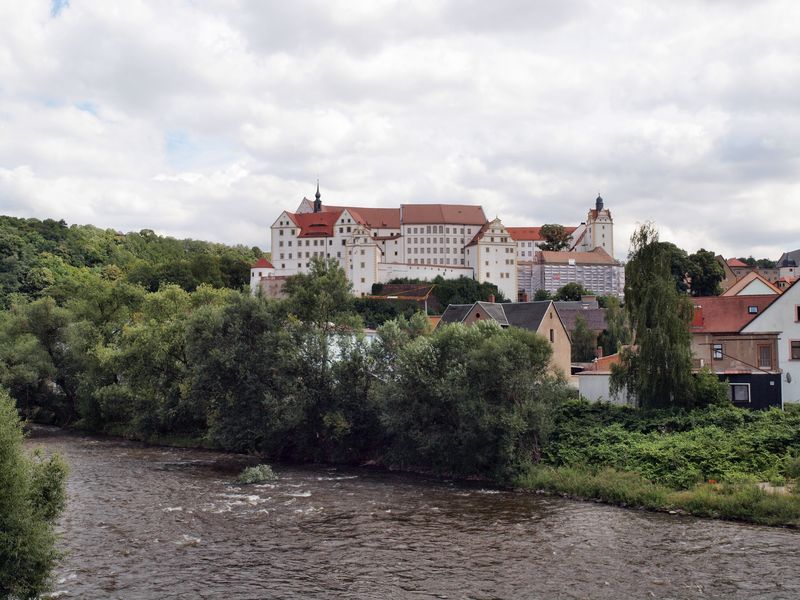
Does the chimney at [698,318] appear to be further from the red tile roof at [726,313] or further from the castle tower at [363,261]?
the castle tower at [363,261]

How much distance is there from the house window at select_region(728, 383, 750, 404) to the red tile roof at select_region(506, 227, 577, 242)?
114 m

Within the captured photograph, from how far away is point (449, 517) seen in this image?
74.6 feet

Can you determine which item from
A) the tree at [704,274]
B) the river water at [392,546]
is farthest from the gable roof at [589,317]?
the river water at [392,546]

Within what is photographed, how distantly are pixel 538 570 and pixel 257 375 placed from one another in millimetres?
20097

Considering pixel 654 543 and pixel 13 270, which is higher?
pixel 13 270

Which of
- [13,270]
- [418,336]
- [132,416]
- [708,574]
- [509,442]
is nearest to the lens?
[708,574]

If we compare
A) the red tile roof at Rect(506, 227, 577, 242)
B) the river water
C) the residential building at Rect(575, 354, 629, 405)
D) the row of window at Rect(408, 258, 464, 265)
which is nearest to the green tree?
the river water

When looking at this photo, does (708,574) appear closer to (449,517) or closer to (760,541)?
(760,541)

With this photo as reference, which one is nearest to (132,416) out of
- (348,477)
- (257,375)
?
(257,375)

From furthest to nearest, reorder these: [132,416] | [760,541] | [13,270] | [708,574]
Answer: [13,270]
[132,416]
[760,541]
[708,574]

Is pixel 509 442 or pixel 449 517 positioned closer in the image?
pixel 449 517

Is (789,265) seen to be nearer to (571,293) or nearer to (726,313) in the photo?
(571,293)

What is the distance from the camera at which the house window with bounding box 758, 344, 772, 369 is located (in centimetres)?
3600

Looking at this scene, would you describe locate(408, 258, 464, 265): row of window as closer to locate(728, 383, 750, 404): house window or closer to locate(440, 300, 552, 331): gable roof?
locate(440, 300, 552, 331): gable roof
